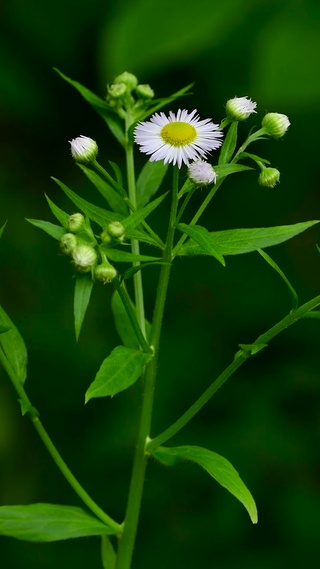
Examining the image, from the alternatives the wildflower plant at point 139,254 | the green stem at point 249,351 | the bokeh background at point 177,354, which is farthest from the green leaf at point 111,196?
the bokeh background at point 177,354

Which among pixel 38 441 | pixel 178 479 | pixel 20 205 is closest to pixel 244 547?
pixel 178 479

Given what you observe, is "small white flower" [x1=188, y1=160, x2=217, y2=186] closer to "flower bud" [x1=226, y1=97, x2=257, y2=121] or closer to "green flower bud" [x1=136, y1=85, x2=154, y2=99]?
"flower bud" [x1=226, y1=97, x2=257, y2=121]

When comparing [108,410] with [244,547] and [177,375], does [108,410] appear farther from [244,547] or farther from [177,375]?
[244,547]

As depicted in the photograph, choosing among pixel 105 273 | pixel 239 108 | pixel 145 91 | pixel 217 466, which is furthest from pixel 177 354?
pixel 105 273

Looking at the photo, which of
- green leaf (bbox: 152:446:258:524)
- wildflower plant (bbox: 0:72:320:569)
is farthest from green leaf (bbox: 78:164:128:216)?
green leaf (bbox: 152:446:258:524)

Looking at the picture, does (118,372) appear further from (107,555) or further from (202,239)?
(107,555)

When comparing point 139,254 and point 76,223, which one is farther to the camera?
point 139,254

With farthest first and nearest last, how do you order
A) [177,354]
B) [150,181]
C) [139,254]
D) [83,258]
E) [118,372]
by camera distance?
[177,354]
[150,181]
[139,254]
[118,372]
[83,258]
